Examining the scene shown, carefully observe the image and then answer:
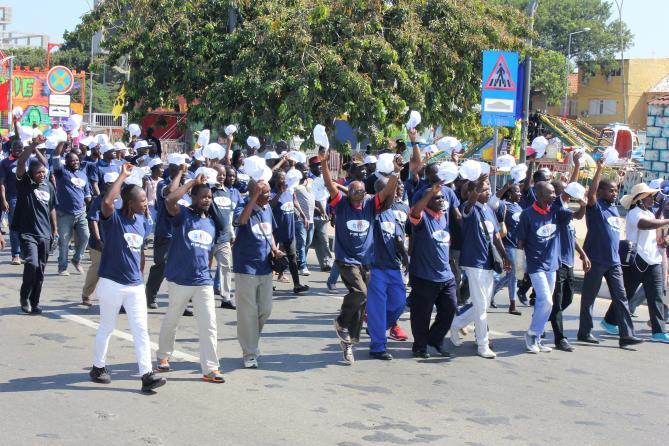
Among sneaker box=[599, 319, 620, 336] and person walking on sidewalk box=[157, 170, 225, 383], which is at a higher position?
person walking on sidewalk box=[157, 170, 225, 383]

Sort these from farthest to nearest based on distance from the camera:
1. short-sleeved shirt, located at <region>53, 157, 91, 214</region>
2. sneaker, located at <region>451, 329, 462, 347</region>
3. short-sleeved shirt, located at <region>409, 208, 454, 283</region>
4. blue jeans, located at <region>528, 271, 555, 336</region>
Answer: short-sleeved shirt, located at <region>53, 157, 91, 214</region> < sneaker, located at <region>451, 329, 462, 347</region> < blue jeans, located at <region>528, 271, 555, 336</region> < short-sleeved shirt, located at <region>409, 208, 454, 283</region>

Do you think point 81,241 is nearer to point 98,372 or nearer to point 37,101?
point 98,372

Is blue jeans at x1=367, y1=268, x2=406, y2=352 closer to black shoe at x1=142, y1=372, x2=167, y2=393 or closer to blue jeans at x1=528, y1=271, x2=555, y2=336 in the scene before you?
blue jeans at x1=528, y1=271, x2=555, y2=336

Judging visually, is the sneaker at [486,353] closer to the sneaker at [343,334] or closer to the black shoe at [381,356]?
the black shoe at [381,356]

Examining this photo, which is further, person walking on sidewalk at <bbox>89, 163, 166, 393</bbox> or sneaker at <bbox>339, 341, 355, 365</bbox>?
sneaker at <bbox>339, 341, 355, 365</bbox>

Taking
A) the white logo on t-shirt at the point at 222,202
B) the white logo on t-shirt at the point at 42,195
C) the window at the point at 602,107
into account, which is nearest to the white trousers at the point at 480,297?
the white logo on t-shirt at the point at 222,202

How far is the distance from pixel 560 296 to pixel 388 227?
203 cm

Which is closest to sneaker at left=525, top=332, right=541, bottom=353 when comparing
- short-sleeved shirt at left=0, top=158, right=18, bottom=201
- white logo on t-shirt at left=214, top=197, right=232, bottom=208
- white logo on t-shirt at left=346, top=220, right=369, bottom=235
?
white logo on t-shirt at left=346, top=220, right=369, bottom=235

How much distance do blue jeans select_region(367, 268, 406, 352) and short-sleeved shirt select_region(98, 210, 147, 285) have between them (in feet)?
7.90

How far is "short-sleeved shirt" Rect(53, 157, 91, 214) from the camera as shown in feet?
42.8

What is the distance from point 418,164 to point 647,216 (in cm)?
263

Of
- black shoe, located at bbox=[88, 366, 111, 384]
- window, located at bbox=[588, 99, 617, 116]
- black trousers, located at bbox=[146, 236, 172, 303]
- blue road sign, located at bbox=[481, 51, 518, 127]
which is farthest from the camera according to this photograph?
window, located at bbox=[588, 99, 617, 116]

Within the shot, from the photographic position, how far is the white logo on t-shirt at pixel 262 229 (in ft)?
26.6

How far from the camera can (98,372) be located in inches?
294
